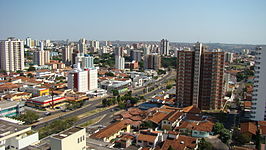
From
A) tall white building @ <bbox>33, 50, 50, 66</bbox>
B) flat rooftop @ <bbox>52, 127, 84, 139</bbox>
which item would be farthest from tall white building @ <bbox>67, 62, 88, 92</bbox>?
tall white building @ <bbox>33, 50, 50, 66</bbox>

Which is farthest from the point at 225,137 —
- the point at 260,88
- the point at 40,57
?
the point at 40,57

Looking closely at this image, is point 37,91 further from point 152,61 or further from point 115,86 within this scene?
point 152,61

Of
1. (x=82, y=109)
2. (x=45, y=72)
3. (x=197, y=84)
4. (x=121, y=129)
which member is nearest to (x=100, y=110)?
(x=82, y=109)

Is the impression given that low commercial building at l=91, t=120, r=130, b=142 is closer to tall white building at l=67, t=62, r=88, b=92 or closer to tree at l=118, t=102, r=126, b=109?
tree at l=118, t=102, r=126, b=109

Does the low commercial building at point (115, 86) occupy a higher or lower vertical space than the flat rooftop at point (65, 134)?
lower

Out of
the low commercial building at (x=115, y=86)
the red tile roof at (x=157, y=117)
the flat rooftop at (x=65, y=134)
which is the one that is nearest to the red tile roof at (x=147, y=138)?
the red tile roof at (x=157, y=117)

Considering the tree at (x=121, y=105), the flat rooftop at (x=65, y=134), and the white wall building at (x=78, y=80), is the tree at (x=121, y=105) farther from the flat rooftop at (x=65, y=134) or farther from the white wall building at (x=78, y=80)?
the flat rooftop at (x=65, y=134)
